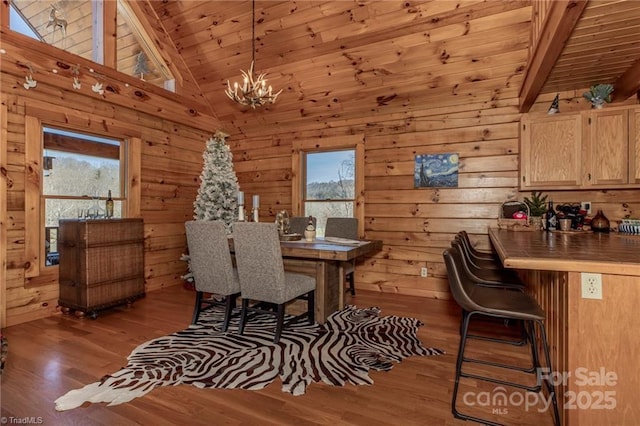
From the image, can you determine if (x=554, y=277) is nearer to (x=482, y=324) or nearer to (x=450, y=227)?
(x=482, y=324)

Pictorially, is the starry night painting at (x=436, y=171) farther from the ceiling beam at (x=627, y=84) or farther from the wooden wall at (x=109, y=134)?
the wooden wall at (x=109, y=134)

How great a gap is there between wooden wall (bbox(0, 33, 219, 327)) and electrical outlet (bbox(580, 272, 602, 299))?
4545mm

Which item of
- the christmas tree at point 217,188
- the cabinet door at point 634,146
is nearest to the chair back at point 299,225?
the christmas tree at point 217,188

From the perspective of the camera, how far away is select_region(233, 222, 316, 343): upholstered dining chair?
2.47 m

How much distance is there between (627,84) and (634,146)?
2.00 ft

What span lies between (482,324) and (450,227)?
1.27 m

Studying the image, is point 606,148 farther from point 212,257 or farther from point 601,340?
point 212,257

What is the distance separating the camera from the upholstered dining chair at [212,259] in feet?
8.80

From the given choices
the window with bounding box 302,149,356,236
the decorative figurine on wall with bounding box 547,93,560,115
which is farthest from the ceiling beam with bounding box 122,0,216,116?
the decorative figurine on wall with bounding box 547,93,560,115

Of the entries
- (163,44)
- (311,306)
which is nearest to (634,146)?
(311,306)

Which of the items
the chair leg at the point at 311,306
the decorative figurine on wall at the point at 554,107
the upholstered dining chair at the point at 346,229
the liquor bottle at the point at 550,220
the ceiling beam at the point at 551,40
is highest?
the ceiling beam at the point at 551,40

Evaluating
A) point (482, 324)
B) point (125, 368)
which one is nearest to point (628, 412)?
point (482, 324)

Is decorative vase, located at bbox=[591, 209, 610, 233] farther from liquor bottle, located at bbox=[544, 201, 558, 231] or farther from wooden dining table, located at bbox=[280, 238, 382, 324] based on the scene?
wooden dining table, located at bbox=[280, 238, 382, 324]

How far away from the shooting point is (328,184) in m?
4.81
